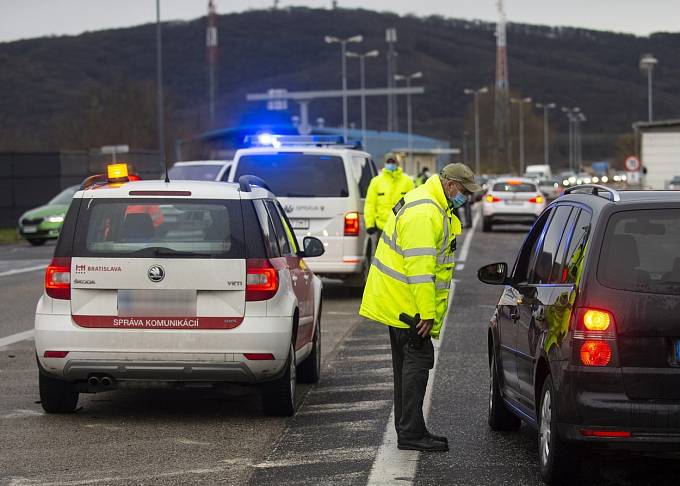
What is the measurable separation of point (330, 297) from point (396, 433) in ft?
36.1

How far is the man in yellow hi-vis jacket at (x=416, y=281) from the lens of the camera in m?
8.15

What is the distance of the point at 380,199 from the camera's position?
19094 mm

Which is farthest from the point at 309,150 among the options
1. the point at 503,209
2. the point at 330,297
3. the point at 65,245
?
the point at 503,209

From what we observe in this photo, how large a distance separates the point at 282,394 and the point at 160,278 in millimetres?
1084

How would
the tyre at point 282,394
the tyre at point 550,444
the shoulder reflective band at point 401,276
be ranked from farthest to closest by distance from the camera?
the tyre at point 282,394, the shoulder reflective band at point 401,276, the tyre at point 550,444

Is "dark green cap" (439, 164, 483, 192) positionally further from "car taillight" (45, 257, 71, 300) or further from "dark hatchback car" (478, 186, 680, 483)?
"car taillight" (45, 257, 71, 300)

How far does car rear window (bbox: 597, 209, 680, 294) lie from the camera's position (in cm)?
680

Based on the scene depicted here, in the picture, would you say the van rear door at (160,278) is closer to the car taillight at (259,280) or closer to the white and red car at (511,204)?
the car taillight at (259,280)

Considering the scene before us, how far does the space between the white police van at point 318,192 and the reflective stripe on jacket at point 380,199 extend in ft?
1.16

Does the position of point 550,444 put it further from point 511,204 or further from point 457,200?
point 511,204

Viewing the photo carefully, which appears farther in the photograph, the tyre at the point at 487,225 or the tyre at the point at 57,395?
the tyre at the point at 487,225

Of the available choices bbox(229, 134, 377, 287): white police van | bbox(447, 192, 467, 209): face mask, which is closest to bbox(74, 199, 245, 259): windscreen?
bbox(447, 192, 467, 209): face mask

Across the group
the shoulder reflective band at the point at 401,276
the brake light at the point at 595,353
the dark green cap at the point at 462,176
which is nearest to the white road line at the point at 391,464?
the shoulder reflective band at the point at 401,276

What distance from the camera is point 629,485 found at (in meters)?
7.38
